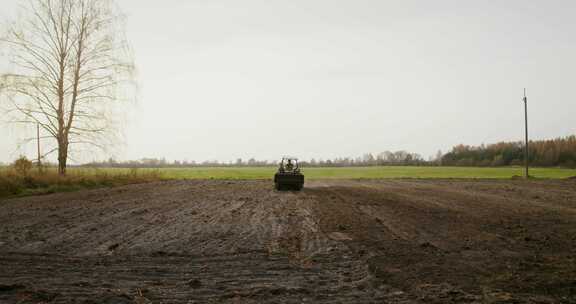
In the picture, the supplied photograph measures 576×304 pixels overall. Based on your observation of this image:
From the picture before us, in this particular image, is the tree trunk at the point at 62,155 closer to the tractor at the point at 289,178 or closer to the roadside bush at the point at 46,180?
the roadside bush at the point at 46,180

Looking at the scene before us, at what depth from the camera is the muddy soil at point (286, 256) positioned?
6141 mm

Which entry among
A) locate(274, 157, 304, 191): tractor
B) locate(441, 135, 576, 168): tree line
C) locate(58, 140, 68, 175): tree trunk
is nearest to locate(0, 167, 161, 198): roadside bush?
locate(58, 140, 68, 175): tree trunk

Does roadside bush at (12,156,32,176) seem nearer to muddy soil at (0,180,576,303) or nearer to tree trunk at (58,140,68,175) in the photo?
tree trunk at (58,140,68,175)

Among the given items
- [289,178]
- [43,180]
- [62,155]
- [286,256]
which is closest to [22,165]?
[43,180]

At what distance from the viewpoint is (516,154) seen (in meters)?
89.8

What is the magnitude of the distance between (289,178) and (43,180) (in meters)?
14.5

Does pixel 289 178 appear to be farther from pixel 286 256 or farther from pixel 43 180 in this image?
pixel 286 256

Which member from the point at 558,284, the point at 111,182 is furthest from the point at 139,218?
the point at 111,182

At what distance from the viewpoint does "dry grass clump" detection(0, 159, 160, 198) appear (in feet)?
73.8

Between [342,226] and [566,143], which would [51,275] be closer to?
[342,226]

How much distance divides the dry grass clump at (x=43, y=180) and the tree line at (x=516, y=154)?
73905 mm

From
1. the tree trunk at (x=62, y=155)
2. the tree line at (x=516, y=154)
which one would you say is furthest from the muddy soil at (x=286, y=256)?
the tree line at (x=516, y=154)

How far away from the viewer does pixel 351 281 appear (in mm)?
6785

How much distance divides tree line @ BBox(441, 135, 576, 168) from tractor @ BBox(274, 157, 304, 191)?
64.5 meters
